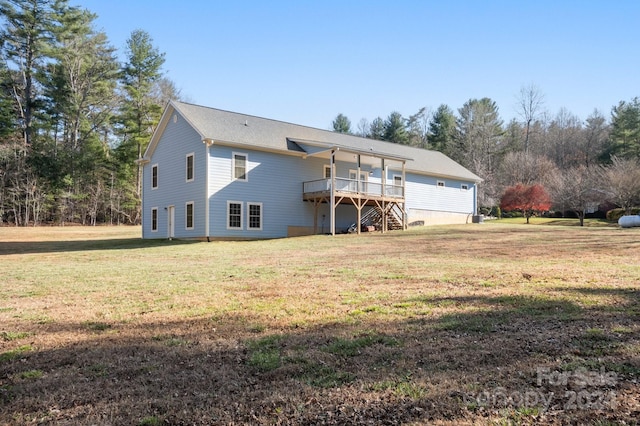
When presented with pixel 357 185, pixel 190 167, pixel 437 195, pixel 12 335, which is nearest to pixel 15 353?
pixel 12 335

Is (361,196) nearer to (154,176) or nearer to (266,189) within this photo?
(266,189)

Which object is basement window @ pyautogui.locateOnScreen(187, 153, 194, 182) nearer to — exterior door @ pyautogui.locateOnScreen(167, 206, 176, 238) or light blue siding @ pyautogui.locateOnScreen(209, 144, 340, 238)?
light blue siding @ pyautogui.locateOnScreen(209, 144, 340, 238)

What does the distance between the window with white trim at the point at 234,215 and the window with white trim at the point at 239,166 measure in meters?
1.29

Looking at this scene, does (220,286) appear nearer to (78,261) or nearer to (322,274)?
(322,274)

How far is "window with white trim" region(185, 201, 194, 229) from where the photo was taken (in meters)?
23.1

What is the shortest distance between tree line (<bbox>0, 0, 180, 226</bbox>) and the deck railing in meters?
20.4

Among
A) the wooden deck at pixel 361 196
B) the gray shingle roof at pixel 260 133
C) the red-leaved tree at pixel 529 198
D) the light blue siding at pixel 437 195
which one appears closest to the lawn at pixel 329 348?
the gray shingle roof at pixel 260 133

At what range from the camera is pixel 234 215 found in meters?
22.8

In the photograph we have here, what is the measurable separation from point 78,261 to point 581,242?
16746mm

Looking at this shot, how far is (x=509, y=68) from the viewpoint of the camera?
815 inches

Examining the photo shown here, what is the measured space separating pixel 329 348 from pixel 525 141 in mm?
55345

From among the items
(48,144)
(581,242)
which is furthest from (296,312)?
(48,144)

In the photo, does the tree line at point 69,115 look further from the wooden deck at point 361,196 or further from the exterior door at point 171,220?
the wooden deck at point 361,196

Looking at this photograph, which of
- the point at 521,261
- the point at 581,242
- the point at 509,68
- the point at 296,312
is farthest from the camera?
the point at 509,68
